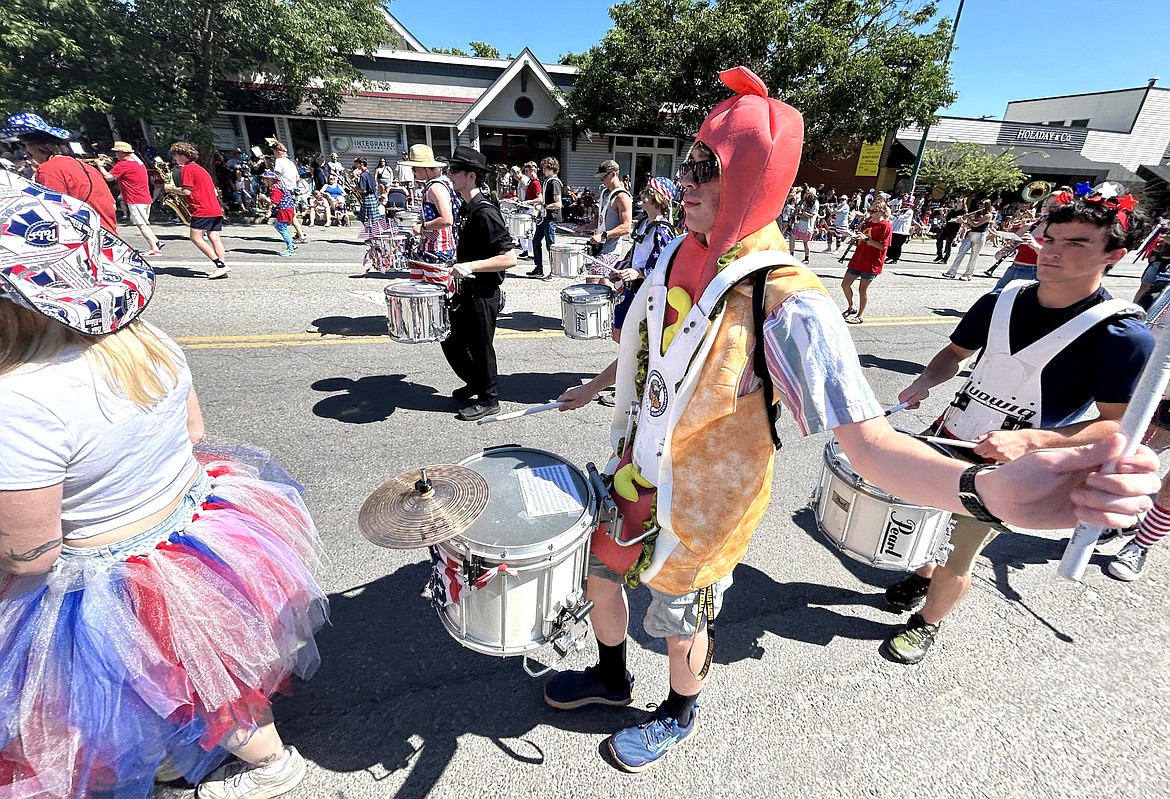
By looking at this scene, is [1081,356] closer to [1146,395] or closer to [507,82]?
[1146,395]

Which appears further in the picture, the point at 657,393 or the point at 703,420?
the point at 657,393

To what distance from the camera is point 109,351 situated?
137cm

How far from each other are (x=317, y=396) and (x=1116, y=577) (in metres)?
5.87

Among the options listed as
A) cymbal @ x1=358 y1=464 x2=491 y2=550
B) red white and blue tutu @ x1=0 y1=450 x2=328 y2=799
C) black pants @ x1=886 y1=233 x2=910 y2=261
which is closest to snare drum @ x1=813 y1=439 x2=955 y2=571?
cymbal @ x1=358 y1=464 x2=491 y2=550

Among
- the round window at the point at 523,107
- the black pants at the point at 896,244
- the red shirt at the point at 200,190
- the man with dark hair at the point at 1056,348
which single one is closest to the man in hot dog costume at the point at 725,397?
the man with dark hair at the point at 1056,348

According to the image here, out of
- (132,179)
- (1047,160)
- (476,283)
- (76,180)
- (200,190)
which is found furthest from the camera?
(1047,160)

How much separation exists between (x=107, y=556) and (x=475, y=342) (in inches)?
132

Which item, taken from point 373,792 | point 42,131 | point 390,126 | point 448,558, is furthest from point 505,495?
point 390,126

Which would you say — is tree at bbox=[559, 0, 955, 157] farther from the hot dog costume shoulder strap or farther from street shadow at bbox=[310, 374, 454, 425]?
the hot dog costume shoulder strap

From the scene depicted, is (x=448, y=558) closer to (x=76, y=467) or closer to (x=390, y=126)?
(x=76, y=467)

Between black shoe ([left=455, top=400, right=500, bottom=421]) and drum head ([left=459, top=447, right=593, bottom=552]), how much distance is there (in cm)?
269

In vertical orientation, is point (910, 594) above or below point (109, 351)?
below

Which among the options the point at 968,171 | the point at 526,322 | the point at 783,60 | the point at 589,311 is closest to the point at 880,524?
the point at 589,311

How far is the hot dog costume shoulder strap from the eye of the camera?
1416 millimetres
